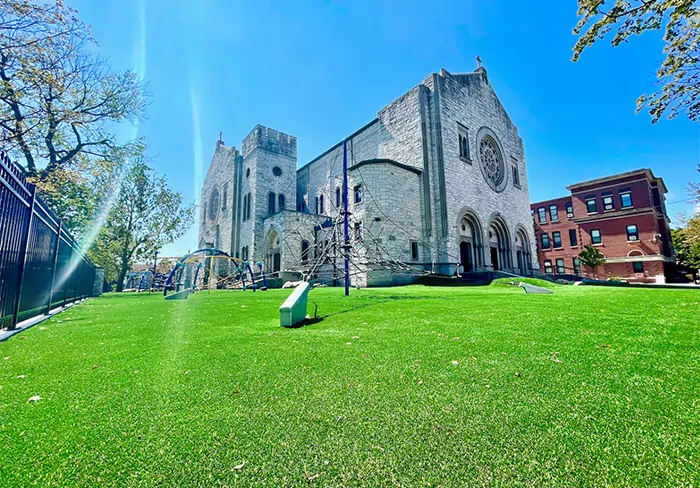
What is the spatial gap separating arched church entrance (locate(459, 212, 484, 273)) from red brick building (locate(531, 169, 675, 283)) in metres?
15.5

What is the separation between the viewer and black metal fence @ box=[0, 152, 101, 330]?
3688mm

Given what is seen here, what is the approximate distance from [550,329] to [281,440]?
3.46m

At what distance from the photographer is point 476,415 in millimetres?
1687

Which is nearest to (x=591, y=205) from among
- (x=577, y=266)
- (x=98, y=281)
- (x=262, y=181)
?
(x=577, y=266)

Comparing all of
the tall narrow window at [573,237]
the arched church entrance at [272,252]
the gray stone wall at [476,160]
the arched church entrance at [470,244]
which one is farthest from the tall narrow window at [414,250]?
the tall narrow window at [573,237]

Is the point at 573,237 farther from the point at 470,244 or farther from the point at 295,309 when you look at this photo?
the point at 295,309

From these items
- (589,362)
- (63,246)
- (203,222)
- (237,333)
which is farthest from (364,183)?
(203,222)

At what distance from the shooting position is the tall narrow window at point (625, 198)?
27422 mm

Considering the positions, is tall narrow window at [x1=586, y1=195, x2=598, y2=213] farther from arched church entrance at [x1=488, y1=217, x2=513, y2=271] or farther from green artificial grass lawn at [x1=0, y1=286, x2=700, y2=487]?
green artificial grass lawn at [x1=0, y1=286, x2=700, y2=487]

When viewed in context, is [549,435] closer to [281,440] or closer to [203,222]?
[281,440]

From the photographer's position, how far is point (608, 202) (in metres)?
28.6

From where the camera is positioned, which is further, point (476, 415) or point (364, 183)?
point (364, 183)

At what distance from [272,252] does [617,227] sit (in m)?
31.7

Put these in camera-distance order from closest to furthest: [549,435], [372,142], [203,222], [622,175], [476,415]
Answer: [549,435]
[476,415]
[372,142]
[622,175]
[203,222]
